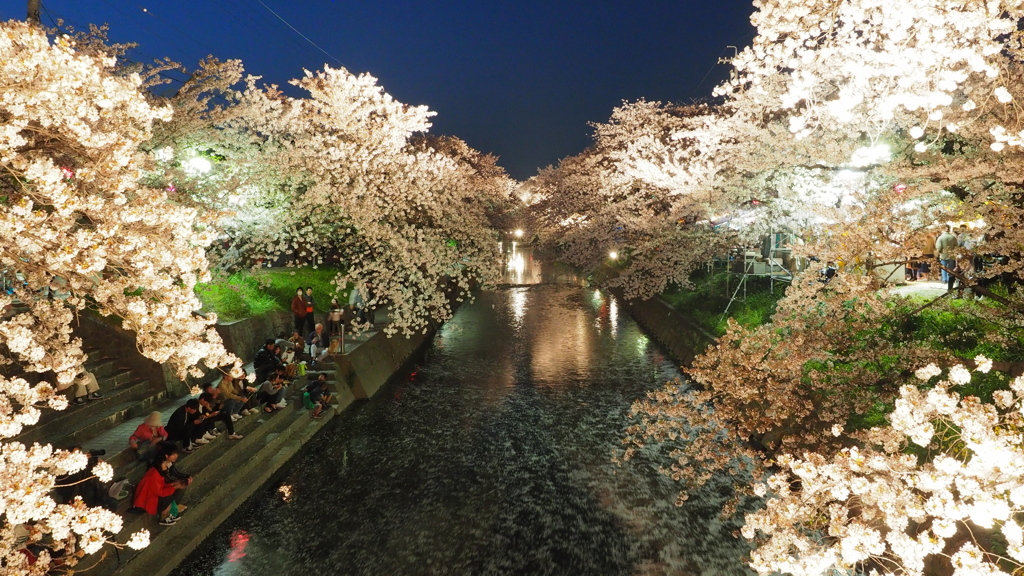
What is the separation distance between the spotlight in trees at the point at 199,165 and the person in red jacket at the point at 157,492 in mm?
11787

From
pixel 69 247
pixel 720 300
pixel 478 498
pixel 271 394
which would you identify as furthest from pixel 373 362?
pixel 720 300

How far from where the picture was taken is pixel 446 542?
28.5 ft

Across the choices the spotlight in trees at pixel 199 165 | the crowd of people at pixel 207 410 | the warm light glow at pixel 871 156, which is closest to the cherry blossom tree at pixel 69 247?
the crowd of people at pixel 207 410

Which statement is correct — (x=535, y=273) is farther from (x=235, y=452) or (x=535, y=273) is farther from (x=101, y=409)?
(x=101, y=409)

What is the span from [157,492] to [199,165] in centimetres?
1232

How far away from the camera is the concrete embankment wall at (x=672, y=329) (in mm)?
18969

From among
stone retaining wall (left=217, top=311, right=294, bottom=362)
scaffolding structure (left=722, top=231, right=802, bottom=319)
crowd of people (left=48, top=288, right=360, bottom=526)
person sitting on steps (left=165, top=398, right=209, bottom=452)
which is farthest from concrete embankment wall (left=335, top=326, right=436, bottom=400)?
scaffolding structure (left=722, top=231, right=802, bottom=319)

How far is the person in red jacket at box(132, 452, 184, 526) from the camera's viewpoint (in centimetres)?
787

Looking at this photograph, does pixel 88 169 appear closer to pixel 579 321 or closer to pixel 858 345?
pixel 858 345

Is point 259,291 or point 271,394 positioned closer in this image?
point 271,394

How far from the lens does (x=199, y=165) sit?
669 inches

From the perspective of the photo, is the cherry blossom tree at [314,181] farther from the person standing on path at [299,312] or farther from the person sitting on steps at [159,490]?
the person sitting on steps at [159,490]

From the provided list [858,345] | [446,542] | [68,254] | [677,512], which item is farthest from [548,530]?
[68,254]

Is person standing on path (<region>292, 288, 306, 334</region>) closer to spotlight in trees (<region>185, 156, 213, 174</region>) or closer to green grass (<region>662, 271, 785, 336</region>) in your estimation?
spotlight in trees (<region>185, 156, 213, 174</region>)
